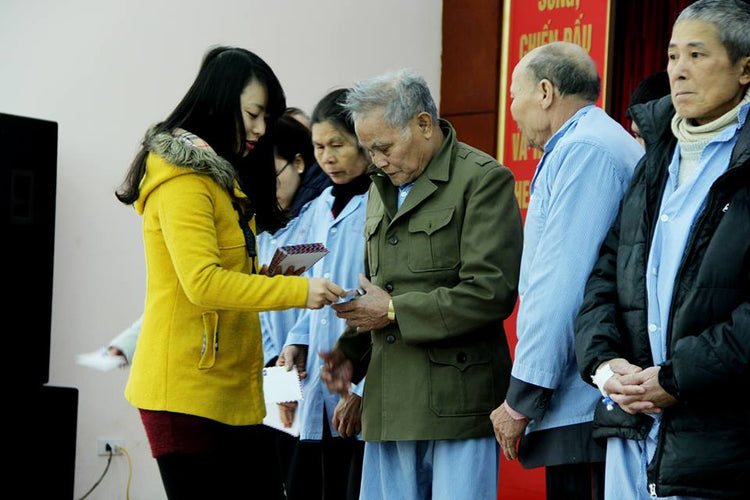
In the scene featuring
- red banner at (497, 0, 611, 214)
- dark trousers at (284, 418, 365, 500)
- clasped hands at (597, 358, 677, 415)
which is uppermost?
red banner at (497, 0, 611, 214)

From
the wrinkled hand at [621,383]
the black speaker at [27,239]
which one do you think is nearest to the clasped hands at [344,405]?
the wrinkled hand at [621,383]

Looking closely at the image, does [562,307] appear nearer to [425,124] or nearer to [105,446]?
[425,124]

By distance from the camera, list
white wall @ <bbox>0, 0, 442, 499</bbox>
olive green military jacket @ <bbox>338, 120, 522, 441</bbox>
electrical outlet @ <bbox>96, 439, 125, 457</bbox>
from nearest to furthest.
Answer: olive green military jacket @ <bbox>338, 120, 522, 441</bbox> < white wall @ <bbox>0, 0, 442, 499</bbox> < electrical outlet @ <bbox>96, 439, 125, 457</bbox>

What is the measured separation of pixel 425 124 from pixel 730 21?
2.58ft

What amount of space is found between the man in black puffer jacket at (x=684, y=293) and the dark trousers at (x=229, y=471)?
31.1 inches

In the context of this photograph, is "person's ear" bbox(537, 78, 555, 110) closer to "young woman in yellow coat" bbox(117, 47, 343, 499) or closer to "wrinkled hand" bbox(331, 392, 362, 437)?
"young woman in yellow coat" bbox(117, 47, 343, 499)

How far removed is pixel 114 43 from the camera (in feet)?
16.5

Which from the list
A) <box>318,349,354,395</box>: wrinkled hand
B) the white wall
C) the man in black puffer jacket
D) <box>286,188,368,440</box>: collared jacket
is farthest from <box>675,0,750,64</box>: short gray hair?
the white wall

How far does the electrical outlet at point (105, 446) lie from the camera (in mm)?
5062

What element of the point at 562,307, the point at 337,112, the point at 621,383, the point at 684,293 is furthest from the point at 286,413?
the point at 684,293

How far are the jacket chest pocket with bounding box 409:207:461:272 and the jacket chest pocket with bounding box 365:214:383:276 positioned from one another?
128 millimetres

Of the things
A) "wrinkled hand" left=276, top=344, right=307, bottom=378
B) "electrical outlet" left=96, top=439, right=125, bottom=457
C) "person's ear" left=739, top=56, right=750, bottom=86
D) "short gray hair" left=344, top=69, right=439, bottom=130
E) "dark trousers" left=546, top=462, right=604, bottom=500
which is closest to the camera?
"person's ear" left=739, top=56, right=750, bottom=86

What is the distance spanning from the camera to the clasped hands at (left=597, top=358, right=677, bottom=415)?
1.96m

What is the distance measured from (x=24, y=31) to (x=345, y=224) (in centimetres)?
241
